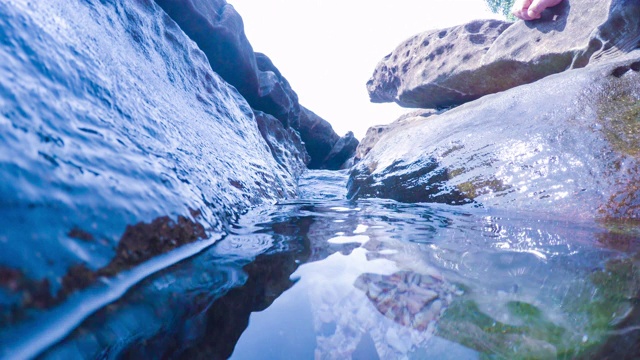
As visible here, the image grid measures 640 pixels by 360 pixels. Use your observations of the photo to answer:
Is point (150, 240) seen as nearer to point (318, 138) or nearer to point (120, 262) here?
point (120, 262)

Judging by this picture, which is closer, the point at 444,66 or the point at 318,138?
the point at 444,66

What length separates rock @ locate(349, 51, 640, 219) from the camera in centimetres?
215

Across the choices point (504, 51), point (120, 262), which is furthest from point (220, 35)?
point (120, 262)

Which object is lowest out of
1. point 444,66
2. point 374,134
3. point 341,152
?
point 341,152

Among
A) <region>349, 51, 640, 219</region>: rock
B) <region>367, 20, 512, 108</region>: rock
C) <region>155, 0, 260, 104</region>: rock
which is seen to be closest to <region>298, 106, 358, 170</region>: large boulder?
<region>367, 20, 512, 108</region>: rock

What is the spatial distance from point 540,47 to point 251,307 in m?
6.79

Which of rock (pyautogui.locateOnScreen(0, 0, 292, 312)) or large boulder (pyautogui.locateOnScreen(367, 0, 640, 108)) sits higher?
large boulder (pyautogui.locateOnScreen(367, 0, 640, 108))

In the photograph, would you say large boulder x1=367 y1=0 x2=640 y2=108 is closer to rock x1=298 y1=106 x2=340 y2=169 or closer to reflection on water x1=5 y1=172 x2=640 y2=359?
rock x1=298 y1=106 x2=340 y2=169

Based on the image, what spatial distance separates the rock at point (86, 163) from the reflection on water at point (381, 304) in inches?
5.3

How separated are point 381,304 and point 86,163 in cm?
100

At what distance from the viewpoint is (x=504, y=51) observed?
20.5 ft

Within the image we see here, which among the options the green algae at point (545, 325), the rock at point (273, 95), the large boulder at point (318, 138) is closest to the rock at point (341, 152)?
the large boulder at point (318, 138)

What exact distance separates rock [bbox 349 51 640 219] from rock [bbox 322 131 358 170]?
11.2 metres

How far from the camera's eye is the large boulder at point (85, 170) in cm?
65
